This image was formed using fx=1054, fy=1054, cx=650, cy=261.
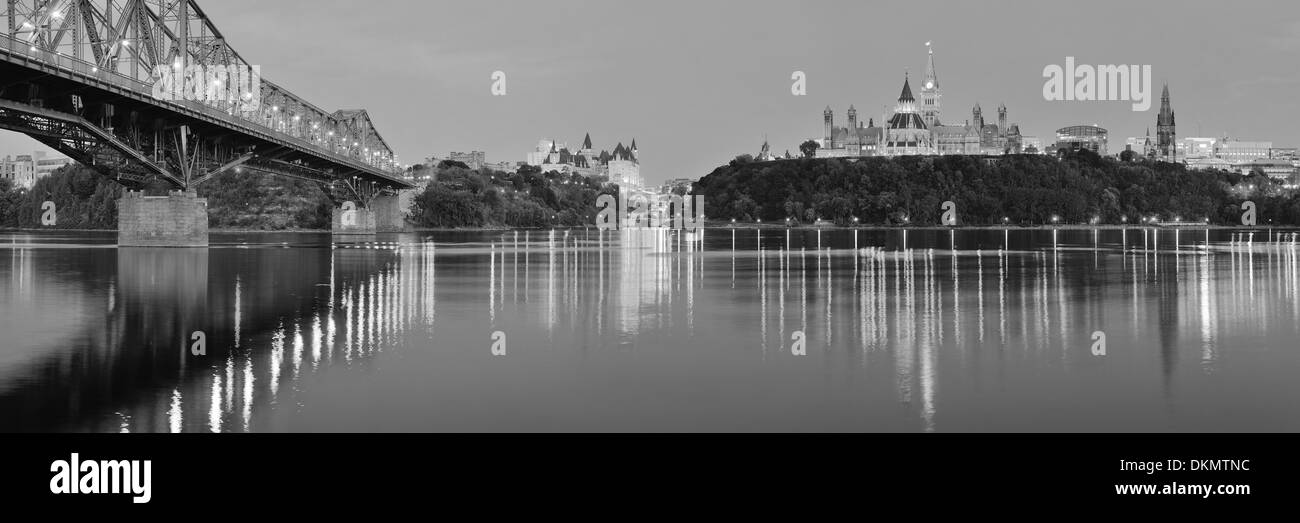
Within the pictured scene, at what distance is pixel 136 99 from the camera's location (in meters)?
64.1

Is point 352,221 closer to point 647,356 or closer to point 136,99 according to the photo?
point 136,99

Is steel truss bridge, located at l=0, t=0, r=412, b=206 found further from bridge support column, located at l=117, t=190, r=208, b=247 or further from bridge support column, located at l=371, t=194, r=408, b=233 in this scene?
bridge support column, located at l=371, t=194, r=408, b=233

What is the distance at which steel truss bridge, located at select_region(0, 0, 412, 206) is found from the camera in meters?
56.9

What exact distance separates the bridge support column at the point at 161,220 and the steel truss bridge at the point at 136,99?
1.24 meters

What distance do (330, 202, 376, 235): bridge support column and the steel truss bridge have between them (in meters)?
27.7

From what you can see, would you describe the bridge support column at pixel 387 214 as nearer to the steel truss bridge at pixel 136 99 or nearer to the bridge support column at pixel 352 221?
the bridge support column at pixel 352 221

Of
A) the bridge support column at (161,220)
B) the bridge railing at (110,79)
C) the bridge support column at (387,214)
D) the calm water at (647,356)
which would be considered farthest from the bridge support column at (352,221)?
the calm water at (647,356)

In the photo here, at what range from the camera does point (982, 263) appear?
5953 cm

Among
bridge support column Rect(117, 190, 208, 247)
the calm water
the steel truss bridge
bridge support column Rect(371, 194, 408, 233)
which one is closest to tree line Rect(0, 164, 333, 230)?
bridge support column Rect(371, 194, 408, 233)

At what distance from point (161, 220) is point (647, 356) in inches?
2745

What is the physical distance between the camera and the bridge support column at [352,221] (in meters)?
146

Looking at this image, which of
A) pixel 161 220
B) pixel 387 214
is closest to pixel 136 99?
pixel 161 220
